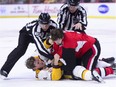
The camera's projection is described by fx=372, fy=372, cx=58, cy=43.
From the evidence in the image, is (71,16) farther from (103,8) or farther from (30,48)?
(103,8)

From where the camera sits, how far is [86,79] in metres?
3.74

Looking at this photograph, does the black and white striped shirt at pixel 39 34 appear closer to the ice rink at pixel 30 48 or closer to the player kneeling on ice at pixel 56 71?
the player kneeling on ice at pixel 56 71

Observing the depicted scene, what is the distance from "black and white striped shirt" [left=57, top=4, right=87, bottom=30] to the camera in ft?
14.7

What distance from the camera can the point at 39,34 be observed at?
13.5 ft

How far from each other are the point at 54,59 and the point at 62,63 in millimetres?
92

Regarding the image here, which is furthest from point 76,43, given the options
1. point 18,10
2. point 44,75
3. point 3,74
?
point 18,10

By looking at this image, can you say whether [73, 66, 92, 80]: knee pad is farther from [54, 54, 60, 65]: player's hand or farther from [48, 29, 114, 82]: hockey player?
[54, 54, 60, 65]: player's hand

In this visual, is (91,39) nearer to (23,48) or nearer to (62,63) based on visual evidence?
(62,63)

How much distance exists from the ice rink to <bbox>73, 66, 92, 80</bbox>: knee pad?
0.05 m

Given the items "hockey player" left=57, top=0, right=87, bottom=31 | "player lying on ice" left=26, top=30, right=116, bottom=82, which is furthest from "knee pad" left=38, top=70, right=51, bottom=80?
"hockey player" left=57, top=0, right=87, bottom=31

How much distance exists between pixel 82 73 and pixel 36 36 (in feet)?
2.31

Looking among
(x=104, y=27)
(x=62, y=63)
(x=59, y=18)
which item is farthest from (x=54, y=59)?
(x=104, y=27)

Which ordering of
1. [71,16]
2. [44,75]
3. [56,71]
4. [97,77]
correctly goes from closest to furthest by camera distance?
[97,77] → [56,71] → [44,75] → [71,16]

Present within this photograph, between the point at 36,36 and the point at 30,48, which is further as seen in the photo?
the point at 30,48
